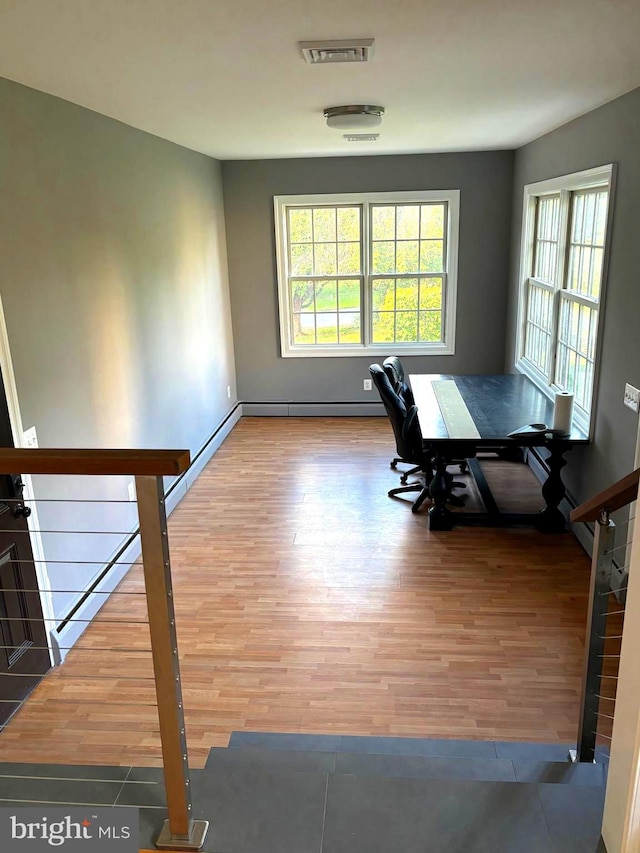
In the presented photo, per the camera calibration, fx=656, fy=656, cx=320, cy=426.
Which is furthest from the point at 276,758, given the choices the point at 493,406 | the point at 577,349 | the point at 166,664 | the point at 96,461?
the point at 577,349

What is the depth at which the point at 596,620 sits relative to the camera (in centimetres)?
196

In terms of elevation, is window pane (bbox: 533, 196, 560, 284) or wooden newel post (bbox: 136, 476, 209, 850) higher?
window pane (bbox: 533, 196, 560, 284)

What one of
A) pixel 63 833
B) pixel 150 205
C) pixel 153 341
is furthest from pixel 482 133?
pixel 63 833

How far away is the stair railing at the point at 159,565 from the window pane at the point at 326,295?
18.4 feet

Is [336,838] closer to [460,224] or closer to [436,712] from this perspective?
[436,712]

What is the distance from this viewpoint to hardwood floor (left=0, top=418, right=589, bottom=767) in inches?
107

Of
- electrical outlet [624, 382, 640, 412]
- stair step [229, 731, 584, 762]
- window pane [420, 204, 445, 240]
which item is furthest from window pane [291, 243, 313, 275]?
stair step [229, 731, 584, 762]

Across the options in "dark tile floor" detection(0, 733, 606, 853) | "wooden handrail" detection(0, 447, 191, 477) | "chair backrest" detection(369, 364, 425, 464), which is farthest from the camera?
"chair backrest" detection(369, 364, 425, 464)

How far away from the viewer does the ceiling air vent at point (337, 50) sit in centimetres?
230

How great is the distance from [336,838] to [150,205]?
4.12 meters

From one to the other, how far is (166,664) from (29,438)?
180 centimetres

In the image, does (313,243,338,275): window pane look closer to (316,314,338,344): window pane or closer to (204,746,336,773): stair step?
(316,314,338,344): window pane

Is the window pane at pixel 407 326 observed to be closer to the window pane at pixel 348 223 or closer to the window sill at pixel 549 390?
the window pane at pixel 348 223

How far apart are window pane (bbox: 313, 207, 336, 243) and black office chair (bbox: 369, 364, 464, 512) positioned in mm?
2492
